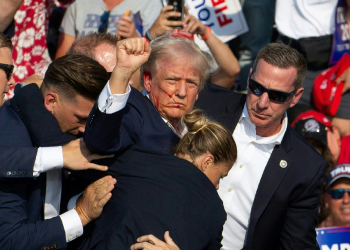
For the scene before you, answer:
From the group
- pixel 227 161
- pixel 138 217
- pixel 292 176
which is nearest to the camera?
pixel 138 217

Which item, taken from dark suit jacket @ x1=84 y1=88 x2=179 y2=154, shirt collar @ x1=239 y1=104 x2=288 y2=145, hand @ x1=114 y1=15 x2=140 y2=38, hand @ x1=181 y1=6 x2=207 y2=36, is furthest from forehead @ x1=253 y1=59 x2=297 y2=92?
hand @ x1=114 y1=15 x2=140 y2=38

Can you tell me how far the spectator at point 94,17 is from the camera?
530 cm

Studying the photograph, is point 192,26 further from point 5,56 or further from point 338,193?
point 5,56

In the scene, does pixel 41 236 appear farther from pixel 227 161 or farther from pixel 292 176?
pixel 292 176

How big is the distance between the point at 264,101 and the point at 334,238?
4.34ft

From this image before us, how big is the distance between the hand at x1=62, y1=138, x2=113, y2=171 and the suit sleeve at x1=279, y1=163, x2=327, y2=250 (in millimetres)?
1637

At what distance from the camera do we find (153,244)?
272cm

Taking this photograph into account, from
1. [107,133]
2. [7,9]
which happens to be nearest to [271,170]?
[107,133]

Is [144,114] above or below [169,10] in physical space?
above

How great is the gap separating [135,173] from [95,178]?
291 mm

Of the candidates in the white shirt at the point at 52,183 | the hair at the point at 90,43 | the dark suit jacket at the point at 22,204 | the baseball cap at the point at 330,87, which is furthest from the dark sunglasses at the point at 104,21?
the white shirt at the point at 52,183

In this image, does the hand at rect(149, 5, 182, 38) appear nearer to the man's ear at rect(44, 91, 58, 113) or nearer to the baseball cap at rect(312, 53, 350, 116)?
the baseball cap at rect(312, 53, 350, 116)

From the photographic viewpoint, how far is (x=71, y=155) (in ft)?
9.61

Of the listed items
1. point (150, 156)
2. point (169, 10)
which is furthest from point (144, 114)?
point (169, 10)
